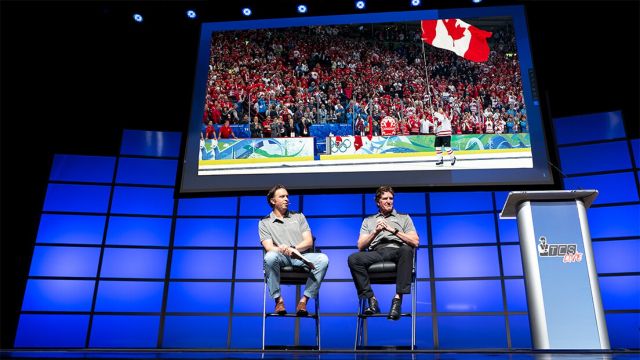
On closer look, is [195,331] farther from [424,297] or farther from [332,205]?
[424,297]

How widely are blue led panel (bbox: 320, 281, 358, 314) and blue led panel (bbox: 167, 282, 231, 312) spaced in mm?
810

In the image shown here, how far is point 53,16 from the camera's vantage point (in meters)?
4.97

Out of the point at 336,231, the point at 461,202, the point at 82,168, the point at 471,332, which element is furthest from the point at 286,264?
the point at 82,168

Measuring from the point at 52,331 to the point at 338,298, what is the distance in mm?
2679

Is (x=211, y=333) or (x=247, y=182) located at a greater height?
(x=247, y=182)

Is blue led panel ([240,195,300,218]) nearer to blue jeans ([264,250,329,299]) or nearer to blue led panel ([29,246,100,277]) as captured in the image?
blue led panel ([29,246,100,277])

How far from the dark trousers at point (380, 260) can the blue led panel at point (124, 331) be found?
2.29 meters

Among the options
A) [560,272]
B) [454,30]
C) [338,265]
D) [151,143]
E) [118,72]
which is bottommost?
[560,272]

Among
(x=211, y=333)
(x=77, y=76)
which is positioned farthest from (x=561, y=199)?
(x=77, y=76)

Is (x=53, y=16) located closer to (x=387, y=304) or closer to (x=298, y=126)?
(x=298, y=126)

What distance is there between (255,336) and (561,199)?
2937mm

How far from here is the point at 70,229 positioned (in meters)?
5.08

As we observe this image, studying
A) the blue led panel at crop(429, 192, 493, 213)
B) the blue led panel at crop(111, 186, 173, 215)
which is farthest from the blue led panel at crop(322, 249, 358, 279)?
the blue led panel at crop(111, 186, 173, 215)

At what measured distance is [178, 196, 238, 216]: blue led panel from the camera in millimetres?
5191
